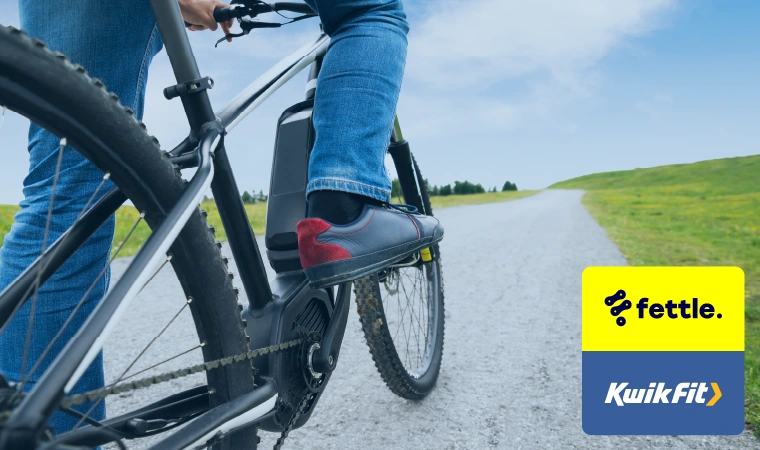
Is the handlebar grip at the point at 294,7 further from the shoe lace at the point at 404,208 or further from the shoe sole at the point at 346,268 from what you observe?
the shoe sole at the point at 346,268

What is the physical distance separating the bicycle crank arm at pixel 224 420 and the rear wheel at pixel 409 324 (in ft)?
1.82

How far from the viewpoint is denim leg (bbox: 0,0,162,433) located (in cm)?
124

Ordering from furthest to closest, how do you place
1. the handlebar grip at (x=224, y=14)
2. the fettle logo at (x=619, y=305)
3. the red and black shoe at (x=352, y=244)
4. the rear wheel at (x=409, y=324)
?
the fettle logo at (x=619, y=305)
the rear wheel at (x=409, y=324)
the handlebar grip at (x=224, y=14)
the red and black shoe at (x=352, y=244)

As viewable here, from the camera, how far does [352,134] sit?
1268 millimetres

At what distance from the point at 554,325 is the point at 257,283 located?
2136 mm

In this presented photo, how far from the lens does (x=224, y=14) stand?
1.66 metres

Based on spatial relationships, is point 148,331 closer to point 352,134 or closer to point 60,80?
point 352,134

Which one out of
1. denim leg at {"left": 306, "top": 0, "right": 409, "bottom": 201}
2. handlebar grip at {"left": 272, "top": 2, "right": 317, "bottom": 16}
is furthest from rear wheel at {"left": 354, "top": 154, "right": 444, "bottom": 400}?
handlebar grip at {"left": 272, "top": 2, "right": 317, "bottom": 16}

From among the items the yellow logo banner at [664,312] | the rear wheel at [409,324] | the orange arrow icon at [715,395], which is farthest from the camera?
the yellow logo banner at [664,312]

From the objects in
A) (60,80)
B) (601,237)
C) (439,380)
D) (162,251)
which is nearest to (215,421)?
(162,251)

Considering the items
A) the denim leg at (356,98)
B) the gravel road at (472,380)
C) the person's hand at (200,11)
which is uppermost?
the person's hand at (200,11)

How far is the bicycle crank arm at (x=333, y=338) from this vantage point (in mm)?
1461

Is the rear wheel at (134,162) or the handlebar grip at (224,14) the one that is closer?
the rear wheel at (134,162)

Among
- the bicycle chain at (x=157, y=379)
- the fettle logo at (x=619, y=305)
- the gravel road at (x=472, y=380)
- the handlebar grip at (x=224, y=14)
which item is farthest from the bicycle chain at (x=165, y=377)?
the fettle logo at (x=619, y=305)
